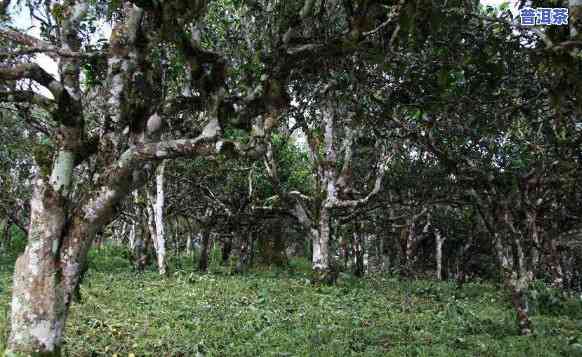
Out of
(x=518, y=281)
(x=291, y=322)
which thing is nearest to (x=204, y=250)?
(x=291, y=322)

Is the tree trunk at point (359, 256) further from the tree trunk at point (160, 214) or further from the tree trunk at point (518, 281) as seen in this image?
the tree trunk at point (518, 281)

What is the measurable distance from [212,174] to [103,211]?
2134 cm

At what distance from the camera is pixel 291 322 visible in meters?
13.4

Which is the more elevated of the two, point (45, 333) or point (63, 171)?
point (63, 171)

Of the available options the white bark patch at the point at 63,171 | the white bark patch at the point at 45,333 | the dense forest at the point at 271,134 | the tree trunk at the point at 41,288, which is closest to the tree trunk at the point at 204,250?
the dense forest at the point at 271,134

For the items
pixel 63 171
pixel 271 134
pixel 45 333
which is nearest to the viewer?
pixel 45 333

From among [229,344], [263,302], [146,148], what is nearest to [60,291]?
[146,148]

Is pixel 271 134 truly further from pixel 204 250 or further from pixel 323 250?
pixel 204 250

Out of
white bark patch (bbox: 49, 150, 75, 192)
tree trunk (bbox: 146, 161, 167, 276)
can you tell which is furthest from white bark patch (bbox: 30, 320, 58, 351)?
tree trunk (bbox: 146, 161, 167, 276)

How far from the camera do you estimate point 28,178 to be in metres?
30.9

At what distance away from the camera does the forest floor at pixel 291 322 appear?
33.8ft

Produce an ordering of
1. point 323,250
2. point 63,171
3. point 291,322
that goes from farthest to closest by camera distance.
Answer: point 323,250 → point 291,322 → point 63,171

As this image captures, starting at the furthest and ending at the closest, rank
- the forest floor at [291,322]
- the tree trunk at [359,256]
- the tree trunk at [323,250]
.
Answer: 1. the tree trunk at [359,256]
2. the tree trunk at [323,250]
3. the forest floor at [291,322]

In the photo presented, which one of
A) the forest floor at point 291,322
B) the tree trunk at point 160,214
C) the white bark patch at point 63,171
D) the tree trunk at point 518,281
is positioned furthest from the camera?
the tree trunk at point 160,214
